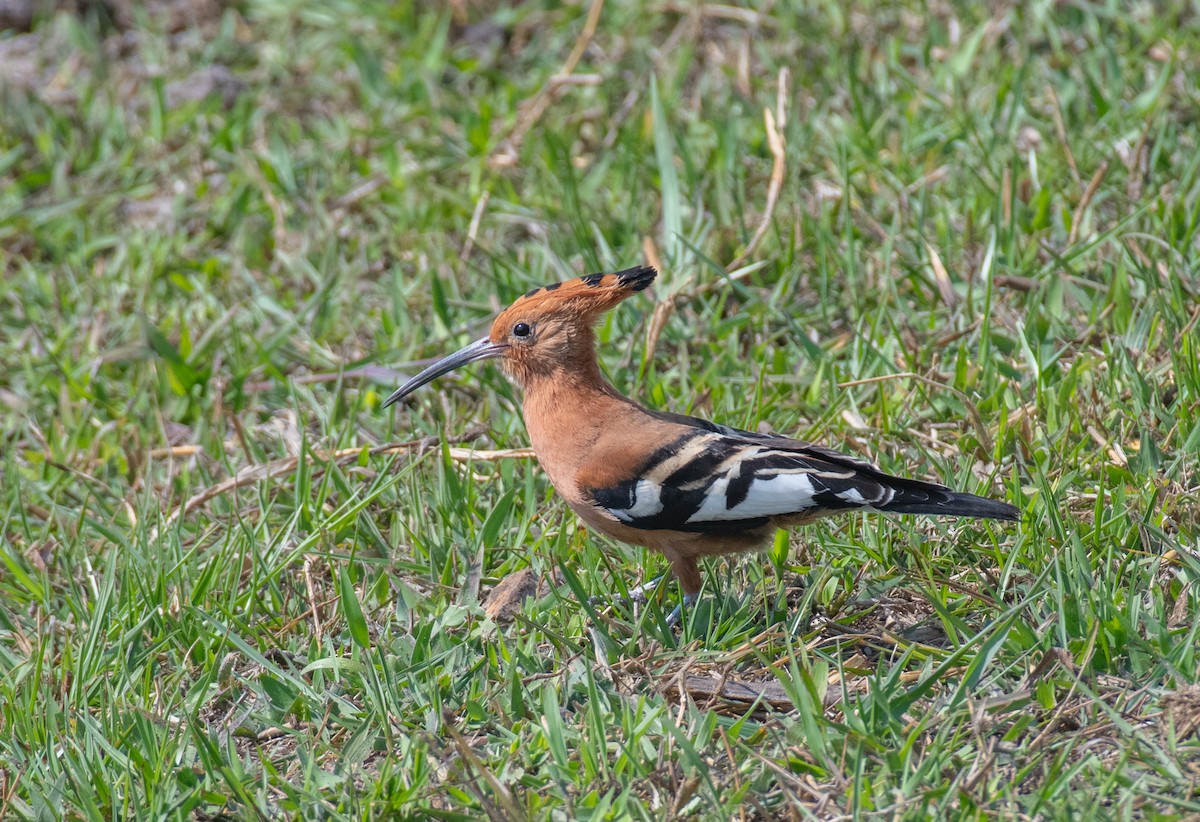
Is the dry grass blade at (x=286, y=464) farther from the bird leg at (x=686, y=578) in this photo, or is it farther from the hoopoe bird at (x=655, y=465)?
the bird leg at (x=686, y=578)

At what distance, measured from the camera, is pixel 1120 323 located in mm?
4043

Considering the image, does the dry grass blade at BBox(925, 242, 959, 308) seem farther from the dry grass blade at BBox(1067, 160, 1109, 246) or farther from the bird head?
the bird head

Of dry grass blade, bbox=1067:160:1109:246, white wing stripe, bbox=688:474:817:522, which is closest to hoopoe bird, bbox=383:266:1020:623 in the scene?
white wing stripe, bbox=688:474:817:522

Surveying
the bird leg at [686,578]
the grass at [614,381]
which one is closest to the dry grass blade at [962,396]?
the grass at [614,381]

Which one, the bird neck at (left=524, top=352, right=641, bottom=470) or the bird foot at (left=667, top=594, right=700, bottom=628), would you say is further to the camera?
the bird neck at (left=524, top=352, right=641, bottom=470)

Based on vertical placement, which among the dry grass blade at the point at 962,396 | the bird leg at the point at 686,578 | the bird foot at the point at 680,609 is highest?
the dry grass blade at the point at 962,396

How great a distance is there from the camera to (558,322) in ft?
11.7

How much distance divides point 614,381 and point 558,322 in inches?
31.1

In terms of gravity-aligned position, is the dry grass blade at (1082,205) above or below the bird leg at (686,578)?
above

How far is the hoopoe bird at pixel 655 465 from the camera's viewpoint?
3.04 metres

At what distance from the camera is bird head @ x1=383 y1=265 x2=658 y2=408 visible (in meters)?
3.53

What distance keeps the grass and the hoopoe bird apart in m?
0.18

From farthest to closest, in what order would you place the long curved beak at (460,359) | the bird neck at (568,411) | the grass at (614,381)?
the long curved beak at (460,359)
the bird neck at (568,411)
the grass at (614,381)

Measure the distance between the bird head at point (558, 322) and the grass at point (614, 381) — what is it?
355 mm
